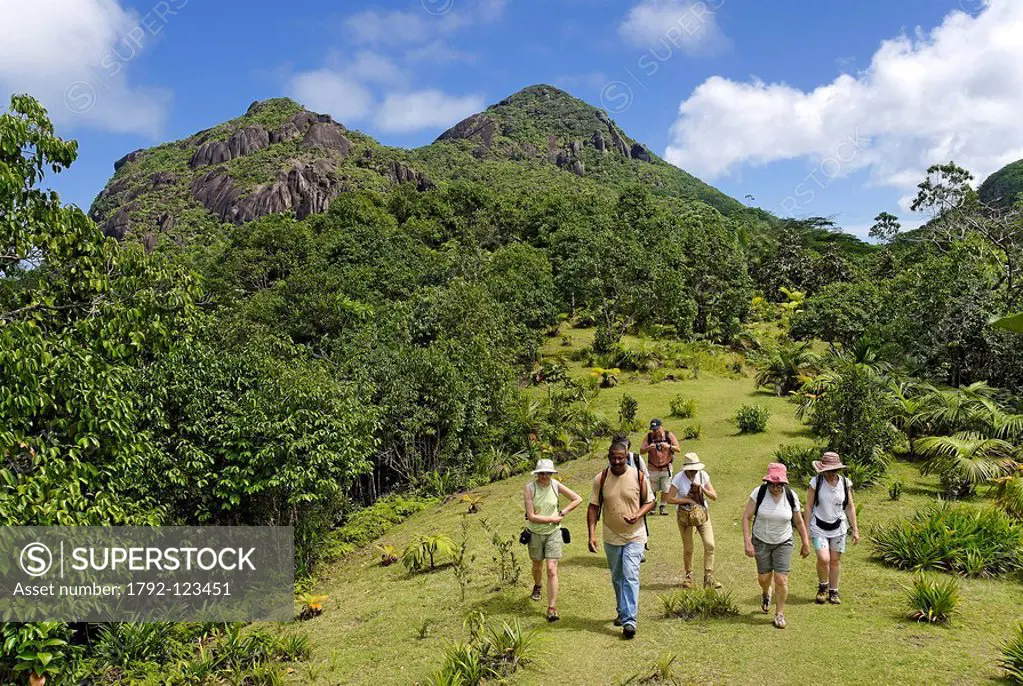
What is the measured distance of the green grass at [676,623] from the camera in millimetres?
6410

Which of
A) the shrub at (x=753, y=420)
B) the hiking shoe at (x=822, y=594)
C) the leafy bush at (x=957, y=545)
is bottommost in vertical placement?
the hiking shoe at (x=822, y=594)

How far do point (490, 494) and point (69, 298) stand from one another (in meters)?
10.6

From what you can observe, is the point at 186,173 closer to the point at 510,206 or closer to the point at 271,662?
the point at 510,206

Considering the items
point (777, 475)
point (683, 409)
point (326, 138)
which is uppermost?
point (326, 138)

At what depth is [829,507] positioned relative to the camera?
292 inches

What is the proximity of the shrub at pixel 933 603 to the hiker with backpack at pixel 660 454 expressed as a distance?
12.9 feet

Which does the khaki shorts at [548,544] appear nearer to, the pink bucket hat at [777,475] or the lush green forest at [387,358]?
the pink bucket hat at [777,475]

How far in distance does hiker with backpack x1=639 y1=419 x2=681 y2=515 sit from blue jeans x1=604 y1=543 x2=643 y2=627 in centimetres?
394

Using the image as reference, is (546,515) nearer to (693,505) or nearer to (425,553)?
(693,505)

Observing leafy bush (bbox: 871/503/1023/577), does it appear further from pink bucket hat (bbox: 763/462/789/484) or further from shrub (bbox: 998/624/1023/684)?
pink bucket hat (bbox: 763/462/789/484)

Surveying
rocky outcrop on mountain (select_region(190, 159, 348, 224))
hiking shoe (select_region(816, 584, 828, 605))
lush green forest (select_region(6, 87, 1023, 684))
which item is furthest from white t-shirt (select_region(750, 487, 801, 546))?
rocky outcrop on mountain (select_region(190, 159, 348, 224))

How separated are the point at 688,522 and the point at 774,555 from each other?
4.32 ft

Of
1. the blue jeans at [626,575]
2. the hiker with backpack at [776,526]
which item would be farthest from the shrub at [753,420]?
the blue jeans at [626,575]

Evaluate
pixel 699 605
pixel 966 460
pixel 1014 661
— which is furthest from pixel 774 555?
pixel 966 460
